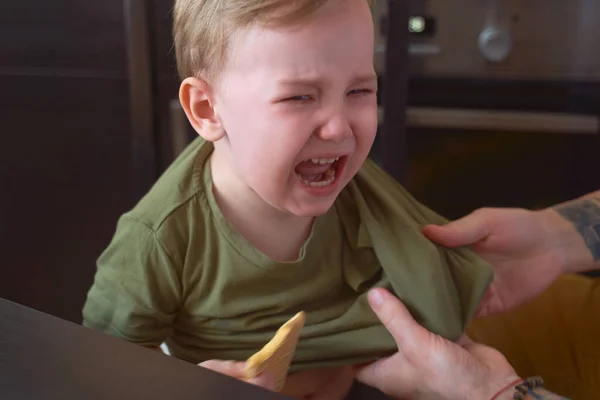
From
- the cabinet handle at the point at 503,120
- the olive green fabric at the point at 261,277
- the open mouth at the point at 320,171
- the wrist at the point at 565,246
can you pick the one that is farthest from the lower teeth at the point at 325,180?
the cabinet handle at the point at 503,120

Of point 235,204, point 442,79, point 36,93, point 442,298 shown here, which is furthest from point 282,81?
point 36,93

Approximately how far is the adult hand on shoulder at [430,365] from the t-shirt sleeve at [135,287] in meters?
0.24

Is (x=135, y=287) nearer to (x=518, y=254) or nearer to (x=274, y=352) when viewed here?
(x=274, y=352)

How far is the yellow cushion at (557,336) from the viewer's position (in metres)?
0.93

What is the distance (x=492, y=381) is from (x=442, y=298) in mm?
107

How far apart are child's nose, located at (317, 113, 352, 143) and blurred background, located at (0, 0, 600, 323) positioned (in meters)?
0.53

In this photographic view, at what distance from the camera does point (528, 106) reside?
1169 mm

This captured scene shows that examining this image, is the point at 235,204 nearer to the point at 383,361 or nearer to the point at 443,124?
the point at 383,361

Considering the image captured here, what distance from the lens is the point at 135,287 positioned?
70 cm

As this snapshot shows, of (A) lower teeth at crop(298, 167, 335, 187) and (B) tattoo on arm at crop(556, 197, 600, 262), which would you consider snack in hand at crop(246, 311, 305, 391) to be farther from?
(B) tattoo on arm at crop(556, 197, 600, 262)

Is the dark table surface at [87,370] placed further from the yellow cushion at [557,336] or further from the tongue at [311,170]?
the yellow cushion at [557,336]

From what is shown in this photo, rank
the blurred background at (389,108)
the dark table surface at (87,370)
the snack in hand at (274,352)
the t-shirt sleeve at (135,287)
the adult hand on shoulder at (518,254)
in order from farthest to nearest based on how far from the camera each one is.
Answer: the blurred background at (389,108)
the adult hand on shoulder at (518,254)
the t-shirt sleeve at (135,287)
the snack in hand at (274,352)
the dark table surface at (87,370)

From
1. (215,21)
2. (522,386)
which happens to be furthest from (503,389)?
(215,21)

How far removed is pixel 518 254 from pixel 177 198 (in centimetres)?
49
